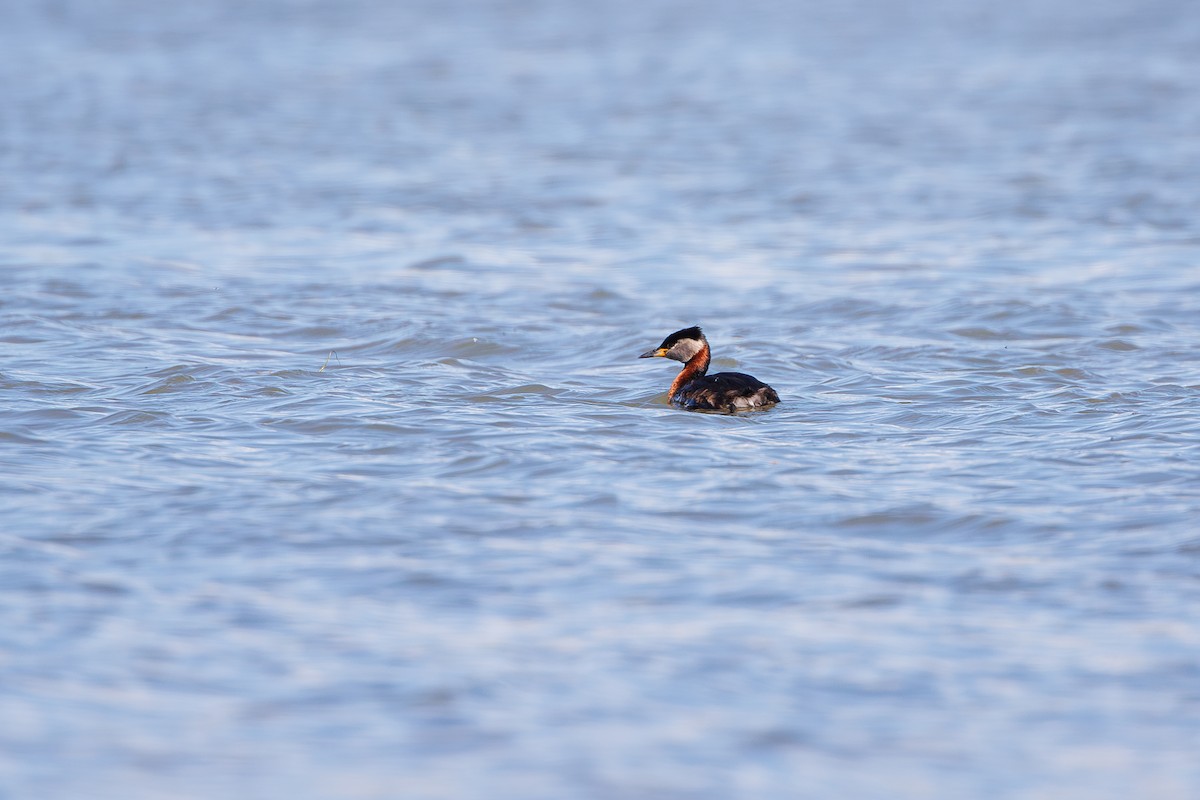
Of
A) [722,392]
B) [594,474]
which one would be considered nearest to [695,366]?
[722,392]

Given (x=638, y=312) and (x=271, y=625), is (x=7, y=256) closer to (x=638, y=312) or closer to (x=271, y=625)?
(x=638, y=312)

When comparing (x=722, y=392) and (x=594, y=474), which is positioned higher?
(x=722, y=392)

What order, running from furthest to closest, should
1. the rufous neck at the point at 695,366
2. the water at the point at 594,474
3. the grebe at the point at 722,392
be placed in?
the rufous neck at the point at 695,366 < the grebe at the point at 722,392 < the water at the point at 594,474

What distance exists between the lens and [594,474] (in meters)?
8.70

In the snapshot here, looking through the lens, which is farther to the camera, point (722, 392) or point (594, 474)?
point (722, 392)

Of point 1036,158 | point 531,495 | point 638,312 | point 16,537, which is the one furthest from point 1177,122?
point 16,537

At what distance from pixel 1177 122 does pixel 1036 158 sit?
4.36 metres

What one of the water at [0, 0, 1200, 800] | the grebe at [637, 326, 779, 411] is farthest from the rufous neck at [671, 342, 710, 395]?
the water at [0, 0, 1200, 800]

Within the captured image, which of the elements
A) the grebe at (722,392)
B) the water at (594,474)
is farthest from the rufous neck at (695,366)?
the water at (594,474)

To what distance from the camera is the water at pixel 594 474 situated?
18.1 feet

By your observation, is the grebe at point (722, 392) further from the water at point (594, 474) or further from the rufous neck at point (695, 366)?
the water at point (594, 474)

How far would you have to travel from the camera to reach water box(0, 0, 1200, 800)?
218 inches

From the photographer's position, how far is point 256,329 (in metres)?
13.1

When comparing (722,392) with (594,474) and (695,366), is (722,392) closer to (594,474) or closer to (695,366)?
(695,366)
